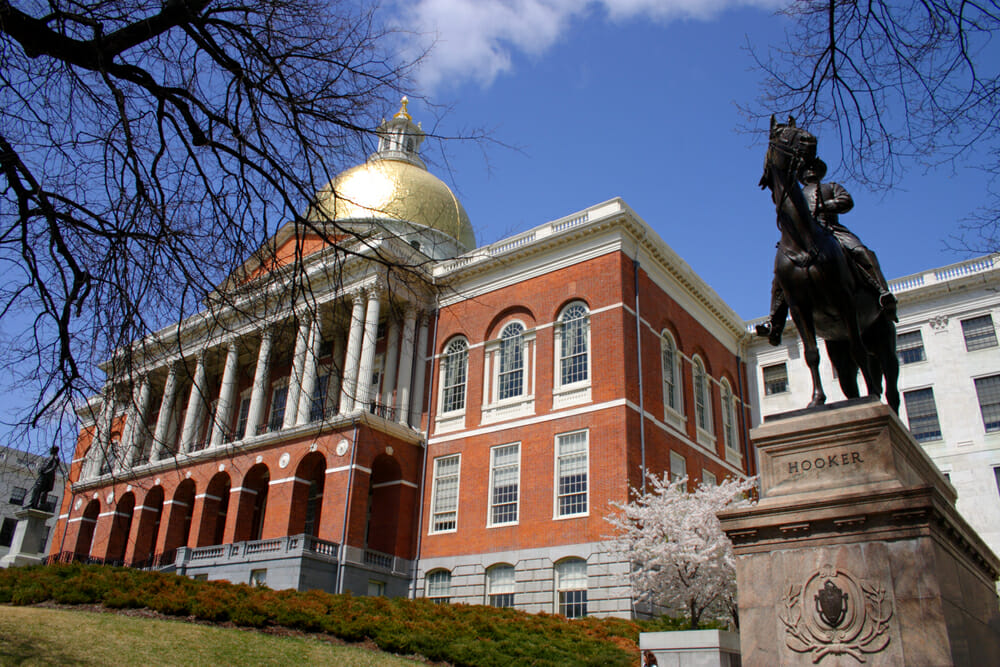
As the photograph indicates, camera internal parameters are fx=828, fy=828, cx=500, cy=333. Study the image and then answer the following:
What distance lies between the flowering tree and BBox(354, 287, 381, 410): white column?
1341 cm

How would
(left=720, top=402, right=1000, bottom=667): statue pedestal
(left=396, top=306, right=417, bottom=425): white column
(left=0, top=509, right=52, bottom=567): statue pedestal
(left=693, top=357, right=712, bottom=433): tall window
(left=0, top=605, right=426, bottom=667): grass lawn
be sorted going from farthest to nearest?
1. (left=0, top=509, right=52, bottom=567): statue pedestal
2. (left=693, top=357, right=712, bottom=433): tall window
3. (left=396, top=306, right=417, bottom=425): white column
4. (left=0, top=605, right=426, bottom=667): grass lawn
5. (left=720, top=402, right=1000, bottom=667): statue pedestal

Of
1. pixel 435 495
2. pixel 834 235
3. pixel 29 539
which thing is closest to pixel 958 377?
pixel 435 495

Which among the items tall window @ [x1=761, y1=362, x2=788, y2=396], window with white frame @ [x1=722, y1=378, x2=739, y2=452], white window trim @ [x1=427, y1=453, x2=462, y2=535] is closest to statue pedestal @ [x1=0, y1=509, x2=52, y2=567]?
white window trim @ [x1=427, y1=453, x2=462, y2=535]

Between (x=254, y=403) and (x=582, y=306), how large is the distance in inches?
630

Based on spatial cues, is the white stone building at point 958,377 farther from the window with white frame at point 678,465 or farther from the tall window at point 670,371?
the window with white frame at point 678,465

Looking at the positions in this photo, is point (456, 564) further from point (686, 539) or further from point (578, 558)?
point (686, 539)

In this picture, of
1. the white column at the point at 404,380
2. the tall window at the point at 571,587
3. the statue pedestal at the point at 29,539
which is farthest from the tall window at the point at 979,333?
the statue pedestal at the point at 29,539

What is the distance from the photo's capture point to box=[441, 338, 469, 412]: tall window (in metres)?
37.1

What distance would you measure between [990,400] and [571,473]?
72.5ft

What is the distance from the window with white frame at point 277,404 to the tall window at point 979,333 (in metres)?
34.1

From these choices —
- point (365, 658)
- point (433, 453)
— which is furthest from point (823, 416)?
point (433, 453)

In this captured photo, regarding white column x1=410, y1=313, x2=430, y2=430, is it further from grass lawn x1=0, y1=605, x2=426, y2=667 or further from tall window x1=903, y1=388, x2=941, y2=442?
tall window x1=903, y1=388, x2=941, y2=442

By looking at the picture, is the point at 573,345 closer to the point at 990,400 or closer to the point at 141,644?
the point at 990,400

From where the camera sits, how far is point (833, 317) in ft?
30.1
